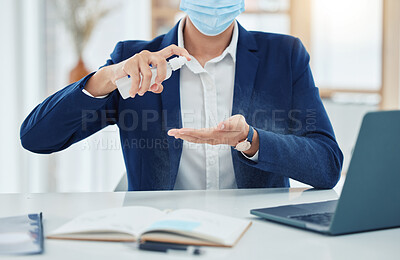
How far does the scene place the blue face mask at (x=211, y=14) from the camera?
140 cm

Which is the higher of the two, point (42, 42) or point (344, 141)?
point (42, 42)

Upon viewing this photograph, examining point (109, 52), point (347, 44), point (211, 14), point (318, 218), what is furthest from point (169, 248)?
point (347, 44)

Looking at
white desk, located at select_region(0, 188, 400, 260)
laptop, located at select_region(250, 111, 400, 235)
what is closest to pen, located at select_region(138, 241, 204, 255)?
white desk, located at select_region(0, 188, 400, 260)

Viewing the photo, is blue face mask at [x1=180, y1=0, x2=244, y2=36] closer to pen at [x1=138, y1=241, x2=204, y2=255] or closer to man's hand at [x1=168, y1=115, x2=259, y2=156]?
man's hand at [x1=168, y1=115, x2=259, y2=156]

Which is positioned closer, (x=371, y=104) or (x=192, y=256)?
(x=192, y=256)

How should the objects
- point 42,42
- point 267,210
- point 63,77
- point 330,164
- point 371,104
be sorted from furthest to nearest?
point 371,104
point 63,77
point 42,42
point 330,164
point 267,210

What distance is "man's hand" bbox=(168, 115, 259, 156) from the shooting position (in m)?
1.05

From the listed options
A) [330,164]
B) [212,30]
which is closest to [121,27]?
[212,30]

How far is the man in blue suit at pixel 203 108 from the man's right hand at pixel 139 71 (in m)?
0.02

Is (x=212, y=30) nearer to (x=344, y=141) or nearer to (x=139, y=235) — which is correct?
(x=139, y=235)

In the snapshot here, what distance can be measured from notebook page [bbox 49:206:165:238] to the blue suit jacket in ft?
1.56

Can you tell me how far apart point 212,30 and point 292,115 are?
0.36 metres

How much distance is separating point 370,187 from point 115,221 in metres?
0.45

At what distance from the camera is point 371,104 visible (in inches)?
144
